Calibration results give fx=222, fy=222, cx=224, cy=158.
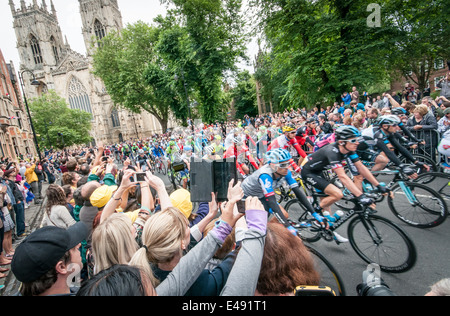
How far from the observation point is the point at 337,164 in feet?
12.7

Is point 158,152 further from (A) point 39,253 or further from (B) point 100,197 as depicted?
(A) point 39,253

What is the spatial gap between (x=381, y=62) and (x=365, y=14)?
3.09 meters

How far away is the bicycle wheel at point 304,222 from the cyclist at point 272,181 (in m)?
0.31

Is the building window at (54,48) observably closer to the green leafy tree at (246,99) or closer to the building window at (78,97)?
the building window at (78,97)

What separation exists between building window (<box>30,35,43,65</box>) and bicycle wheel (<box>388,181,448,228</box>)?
282ft

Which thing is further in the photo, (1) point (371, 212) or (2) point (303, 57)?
(2) point (303, 57)

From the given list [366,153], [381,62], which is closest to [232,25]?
[381,62]

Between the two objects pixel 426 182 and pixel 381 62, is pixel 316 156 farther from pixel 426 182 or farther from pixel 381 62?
pixel 381 62

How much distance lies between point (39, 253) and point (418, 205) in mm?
5370

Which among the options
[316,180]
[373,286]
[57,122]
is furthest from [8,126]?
[373,286]

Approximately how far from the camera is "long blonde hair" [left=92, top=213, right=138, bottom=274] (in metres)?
1.87

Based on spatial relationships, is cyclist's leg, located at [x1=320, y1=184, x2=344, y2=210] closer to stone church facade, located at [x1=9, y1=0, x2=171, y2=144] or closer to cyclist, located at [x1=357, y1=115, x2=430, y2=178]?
cyclist, located at [x1=357, y1=115, x2=430, y2=178]

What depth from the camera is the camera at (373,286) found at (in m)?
1.16
